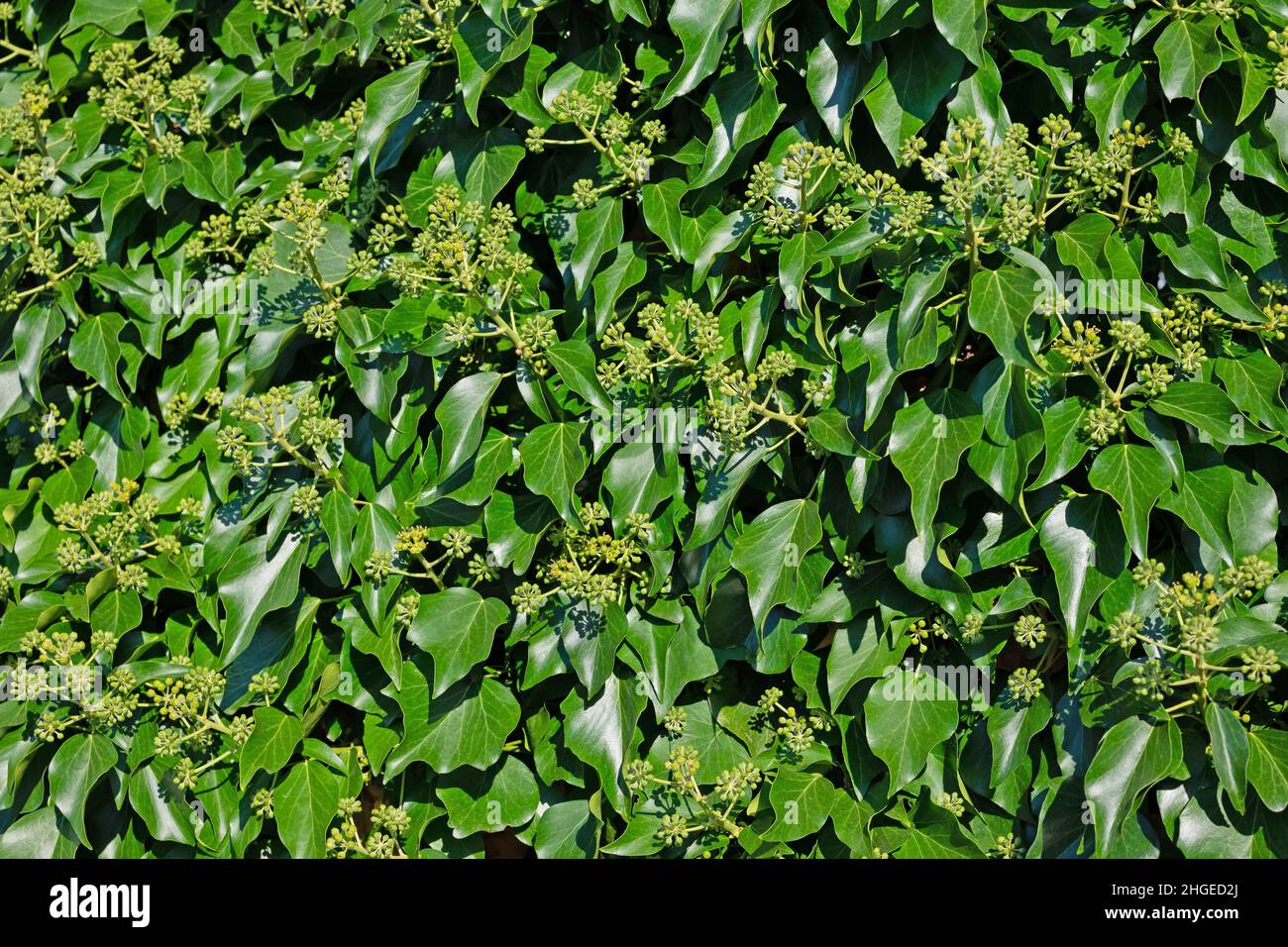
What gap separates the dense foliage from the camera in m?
2.75

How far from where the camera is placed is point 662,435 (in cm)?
302

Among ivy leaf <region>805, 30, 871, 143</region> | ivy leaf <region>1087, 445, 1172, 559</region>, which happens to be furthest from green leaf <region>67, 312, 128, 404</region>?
ivy leaf <region>1087, 445, 1172, 559</region>

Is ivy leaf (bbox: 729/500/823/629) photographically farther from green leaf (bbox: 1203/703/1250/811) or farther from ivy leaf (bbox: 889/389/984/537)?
green leaf (bbox: 1203/703/1250/811)

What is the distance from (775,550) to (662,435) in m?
0.44

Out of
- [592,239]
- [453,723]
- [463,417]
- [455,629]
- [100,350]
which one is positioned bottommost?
[453,723]

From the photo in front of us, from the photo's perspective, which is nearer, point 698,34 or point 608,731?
point 698,34

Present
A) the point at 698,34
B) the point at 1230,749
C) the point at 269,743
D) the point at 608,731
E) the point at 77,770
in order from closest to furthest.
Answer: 1. the point at 1230,749
2. the point at 698,34
3. the point at 608,731
4. the point at 269,743
5. the point at 77,770

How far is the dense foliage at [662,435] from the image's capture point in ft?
9.01

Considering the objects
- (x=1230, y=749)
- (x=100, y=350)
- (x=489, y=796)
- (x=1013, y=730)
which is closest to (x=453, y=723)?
(x=489, y=796)

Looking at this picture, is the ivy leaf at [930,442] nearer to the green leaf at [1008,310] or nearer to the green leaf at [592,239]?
the green leaf at [1008,310]

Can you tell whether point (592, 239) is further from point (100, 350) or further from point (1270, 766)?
point (1270, 766)
